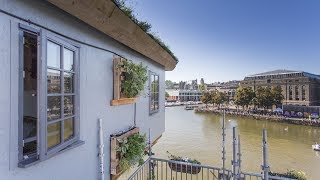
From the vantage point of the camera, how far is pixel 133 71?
4.60 m

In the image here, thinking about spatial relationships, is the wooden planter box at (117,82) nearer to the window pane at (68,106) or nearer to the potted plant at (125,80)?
A: the potted plant at (125,80)

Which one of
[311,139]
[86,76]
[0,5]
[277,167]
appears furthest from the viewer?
[311,139]

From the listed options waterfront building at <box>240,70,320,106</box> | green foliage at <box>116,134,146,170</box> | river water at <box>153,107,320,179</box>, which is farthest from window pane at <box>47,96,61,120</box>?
waterfront building at <box>240,70,320,106</box>

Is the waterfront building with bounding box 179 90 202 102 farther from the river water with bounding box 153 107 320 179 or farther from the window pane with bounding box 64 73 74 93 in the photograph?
the window pane with bounding box 64 73 74 93

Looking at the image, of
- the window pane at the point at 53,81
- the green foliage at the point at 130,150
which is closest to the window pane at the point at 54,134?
the window pane at the point at 53,81

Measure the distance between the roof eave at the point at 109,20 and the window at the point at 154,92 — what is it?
5.19ft

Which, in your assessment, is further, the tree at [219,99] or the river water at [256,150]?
the tree at [219,99]

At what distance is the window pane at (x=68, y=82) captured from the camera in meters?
2.91

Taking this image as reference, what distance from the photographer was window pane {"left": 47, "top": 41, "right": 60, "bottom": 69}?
8.26ft

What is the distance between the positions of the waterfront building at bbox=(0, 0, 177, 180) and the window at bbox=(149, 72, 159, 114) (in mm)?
1950

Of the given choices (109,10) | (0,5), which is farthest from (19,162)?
(109,10)

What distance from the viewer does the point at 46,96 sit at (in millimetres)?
2301

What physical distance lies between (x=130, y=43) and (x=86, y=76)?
1.43 meters

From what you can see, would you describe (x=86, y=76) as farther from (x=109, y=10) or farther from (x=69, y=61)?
(x=109, y=10)
